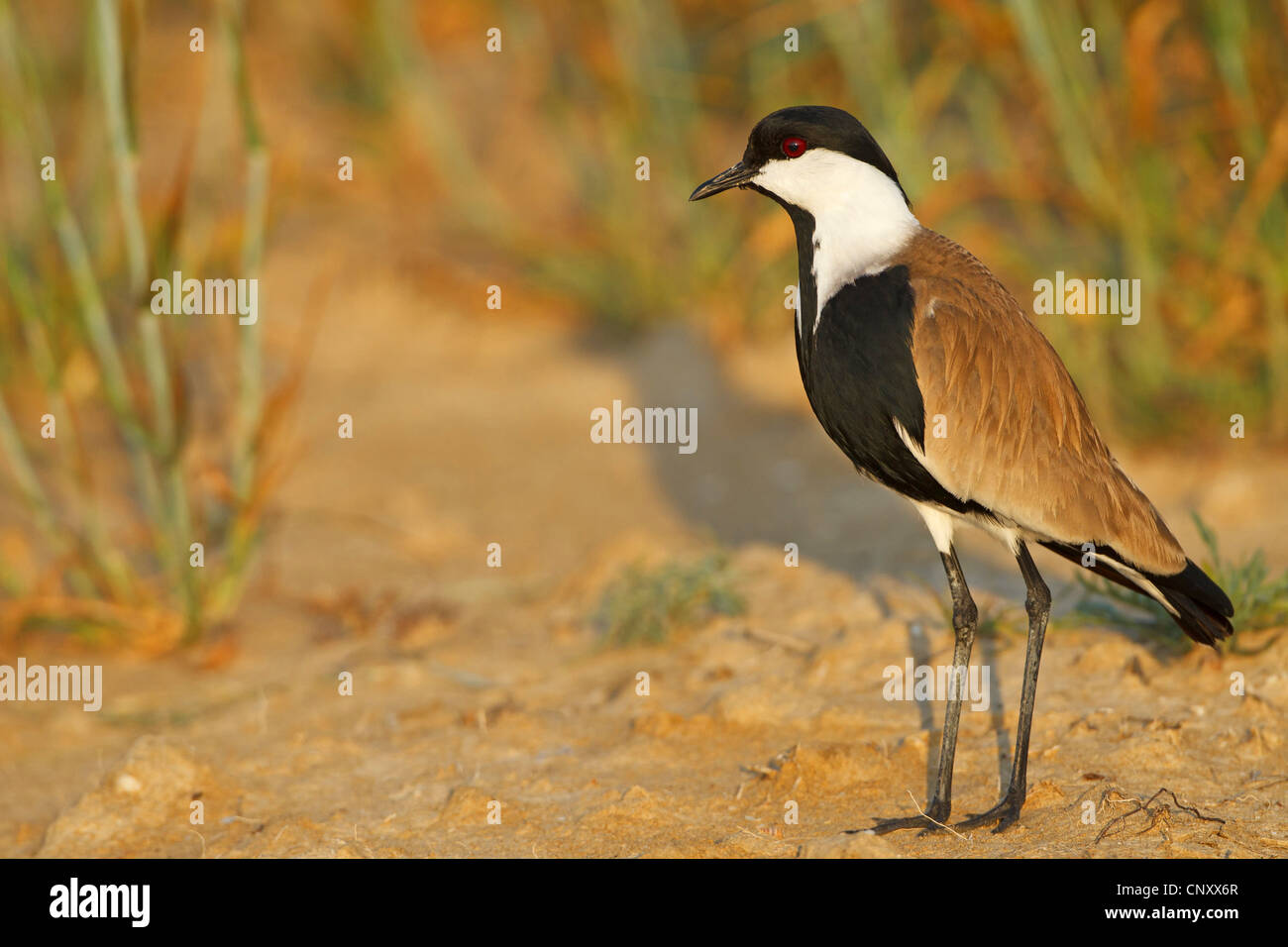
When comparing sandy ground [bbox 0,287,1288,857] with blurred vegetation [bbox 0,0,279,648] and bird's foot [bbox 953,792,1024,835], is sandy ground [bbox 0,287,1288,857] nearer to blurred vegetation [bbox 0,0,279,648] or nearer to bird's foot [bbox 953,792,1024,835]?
bird's foot [bbox 953,792,1024,835]

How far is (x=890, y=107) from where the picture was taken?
22.5 feet

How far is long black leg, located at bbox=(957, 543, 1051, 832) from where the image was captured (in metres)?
3.45

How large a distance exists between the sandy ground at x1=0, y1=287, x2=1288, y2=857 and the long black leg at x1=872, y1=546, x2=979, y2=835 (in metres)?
0.08

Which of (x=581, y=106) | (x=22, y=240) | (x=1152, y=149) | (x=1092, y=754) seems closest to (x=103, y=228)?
(x=22, y=240)

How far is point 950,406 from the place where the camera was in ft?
11.7

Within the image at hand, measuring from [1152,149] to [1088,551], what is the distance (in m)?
3.28

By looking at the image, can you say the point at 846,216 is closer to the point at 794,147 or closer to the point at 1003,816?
the point at 794,147

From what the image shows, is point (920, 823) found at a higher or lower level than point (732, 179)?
lower

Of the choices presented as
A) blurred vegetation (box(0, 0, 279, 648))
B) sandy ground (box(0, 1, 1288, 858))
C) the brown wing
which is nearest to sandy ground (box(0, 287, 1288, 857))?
sandy ground (box(0, 1, 1288, 858))

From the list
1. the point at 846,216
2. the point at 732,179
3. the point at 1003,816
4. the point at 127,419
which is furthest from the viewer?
the point at 127,419

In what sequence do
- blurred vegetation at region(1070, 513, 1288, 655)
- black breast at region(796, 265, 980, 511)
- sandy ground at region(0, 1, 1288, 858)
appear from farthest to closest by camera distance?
blurred vegetation at region(1070, 513, 1288, 655) → sandy ground at region(0, 1, 1288, 858) → black breast at region(796, 265, 980, 511)

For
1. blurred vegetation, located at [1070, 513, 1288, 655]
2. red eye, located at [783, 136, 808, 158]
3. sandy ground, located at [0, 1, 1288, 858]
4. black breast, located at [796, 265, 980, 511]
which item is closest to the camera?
black breast, located at [796, 265, 980, 511]

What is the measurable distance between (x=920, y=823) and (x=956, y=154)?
549 centimetres

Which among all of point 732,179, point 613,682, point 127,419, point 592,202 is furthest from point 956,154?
point 127,419
